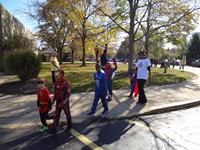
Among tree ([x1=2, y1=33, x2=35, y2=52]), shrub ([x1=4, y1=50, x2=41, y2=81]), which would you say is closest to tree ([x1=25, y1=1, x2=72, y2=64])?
tree ([x1=2, y1=33, x2=35, y2=52])

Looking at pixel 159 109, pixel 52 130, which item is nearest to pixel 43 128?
pixel 52 130

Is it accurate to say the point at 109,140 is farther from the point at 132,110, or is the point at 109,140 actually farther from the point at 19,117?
the point at 19,117

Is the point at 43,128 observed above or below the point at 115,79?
below

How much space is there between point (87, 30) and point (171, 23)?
53.3 feet

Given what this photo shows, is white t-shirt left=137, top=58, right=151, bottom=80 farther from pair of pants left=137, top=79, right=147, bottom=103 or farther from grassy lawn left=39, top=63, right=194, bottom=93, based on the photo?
grassy lawn left=39, top=63, right=194, bottom=93

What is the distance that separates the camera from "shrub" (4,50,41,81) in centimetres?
1234

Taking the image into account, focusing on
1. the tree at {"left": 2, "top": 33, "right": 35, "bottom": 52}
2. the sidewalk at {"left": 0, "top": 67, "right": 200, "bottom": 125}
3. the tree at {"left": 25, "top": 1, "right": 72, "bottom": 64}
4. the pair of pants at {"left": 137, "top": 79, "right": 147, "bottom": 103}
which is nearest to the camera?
Result: the sidewalk at {"left": 0, "top": 67, "right": 200, "bottom": 125}

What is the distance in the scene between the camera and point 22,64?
40.7ft

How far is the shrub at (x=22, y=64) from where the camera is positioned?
12.3m

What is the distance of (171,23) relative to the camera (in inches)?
706

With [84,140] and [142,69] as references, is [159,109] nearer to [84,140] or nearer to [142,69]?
[142,69]

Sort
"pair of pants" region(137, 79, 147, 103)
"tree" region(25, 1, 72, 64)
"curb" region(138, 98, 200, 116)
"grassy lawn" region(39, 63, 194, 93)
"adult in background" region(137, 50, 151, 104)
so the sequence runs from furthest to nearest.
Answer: "tree" region(25, 1, 72, 64), "grassy lawn" region(39, 63, 194, 93), "pair of pants" region(137, 79, 147, 103), "adult in background" region(137, 50, 151, 104), "curb" region(138, 98, 200, 116)

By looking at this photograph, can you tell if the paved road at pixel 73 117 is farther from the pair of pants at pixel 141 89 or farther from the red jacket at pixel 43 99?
the red jacket at pixel 43 99

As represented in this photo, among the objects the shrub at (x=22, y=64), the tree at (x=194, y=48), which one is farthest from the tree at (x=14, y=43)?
the tree at (x=194, y=48)
